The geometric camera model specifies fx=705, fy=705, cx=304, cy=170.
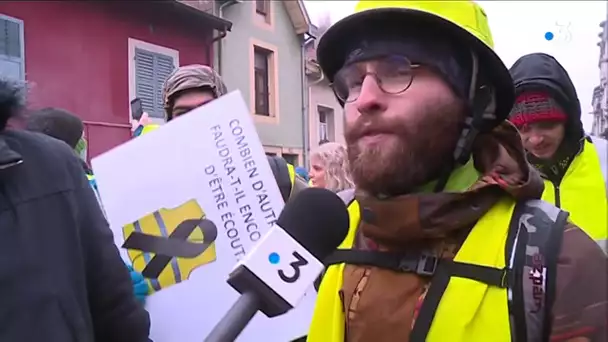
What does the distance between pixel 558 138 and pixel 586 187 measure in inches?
7.5

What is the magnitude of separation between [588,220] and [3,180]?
154 cm

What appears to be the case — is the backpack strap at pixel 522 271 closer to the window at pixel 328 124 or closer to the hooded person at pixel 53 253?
the hooded person at pixel 53 253

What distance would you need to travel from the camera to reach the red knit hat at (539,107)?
227cm

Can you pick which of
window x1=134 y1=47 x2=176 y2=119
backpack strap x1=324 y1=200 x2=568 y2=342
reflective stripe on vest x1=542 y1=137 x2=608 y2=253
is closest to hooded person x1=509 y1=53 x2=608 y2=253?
reflective stripe on vest x1=542 y1=137 x2=608 y2=253

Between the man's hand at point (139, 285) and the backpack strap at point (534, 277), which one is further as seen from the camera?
the man's hand at point (139, 285)

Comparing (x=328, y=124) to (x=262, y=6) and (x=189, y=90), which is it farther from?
(x=262, y=6)

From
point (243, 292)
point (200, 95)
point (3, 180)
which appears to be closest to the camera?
point (243, 292)

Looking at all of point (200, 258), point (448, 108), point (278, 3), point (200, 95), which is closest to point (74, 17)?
point (278, 3)

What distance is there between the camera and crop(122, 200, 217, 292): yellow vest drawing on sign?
1.96 m

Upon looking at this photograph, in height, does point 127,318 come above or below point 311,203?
below

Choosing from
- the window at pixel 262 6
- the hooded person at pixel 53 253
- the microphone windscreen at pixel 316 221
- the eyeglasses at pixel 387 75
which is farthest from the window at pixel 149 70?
the microphone windscreen at pixel 316 221

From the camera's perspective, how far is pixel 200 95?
2.52 metres

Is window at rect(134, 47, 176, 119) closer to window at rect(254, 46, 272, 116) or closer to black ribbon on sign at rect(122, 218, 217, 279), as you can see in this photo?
window at rect(254, 46, 272, 116)

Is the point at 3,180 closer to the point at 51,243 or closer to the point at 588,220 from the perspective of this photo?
the point at 51,243
